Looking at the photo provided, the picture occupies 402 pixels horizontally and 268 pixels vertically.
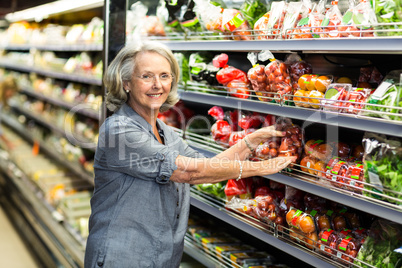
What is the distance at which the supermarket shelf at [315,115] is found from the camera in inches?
53.5

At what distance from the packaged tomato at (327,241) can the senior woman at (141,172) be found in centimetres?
32

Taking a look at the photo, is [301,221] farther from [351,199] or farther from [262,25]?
[262,25]

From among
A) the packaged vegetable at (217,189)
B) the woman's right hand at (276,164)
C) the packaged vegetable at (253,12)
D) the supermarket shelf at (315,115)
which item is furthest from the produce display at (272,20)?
the packaged vegetable at (217,189)

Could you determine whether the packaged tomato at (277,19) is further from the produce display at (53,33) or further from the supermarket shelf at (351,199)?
the produce display at (53,33)

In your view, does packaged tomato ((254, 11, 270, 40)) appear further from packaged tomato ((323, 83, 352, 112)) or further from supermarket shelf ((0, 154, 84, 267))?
supermarket shelf ((0, 154, 84, 267))

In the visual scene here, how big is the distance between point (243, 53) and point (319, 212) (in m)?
1.16

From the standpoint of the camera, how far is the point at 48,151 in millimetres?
5762

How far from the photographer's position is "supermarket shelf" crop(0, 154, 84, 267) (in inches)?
146

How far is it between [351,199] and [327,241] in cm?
29

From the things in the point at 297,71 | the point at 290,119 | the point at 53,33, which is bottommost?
the point at 290,119

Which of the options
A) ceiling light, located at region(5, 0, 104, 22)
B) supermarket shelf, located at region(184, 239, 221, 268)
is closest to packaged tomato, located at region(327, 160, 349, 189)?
supermarket shelf, located at region(184, 239, 221, 268)

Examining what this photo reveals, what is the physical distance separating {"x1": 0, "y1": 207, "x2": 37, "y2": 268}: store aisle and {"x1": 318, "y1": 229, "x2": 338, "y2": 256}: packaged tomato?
353cm

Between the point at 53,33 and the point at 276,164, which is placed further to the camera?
the point at 53,33

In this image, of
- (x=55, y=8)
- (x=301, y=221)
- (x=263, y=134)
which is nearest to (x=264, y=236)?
(x=301, y=221)
